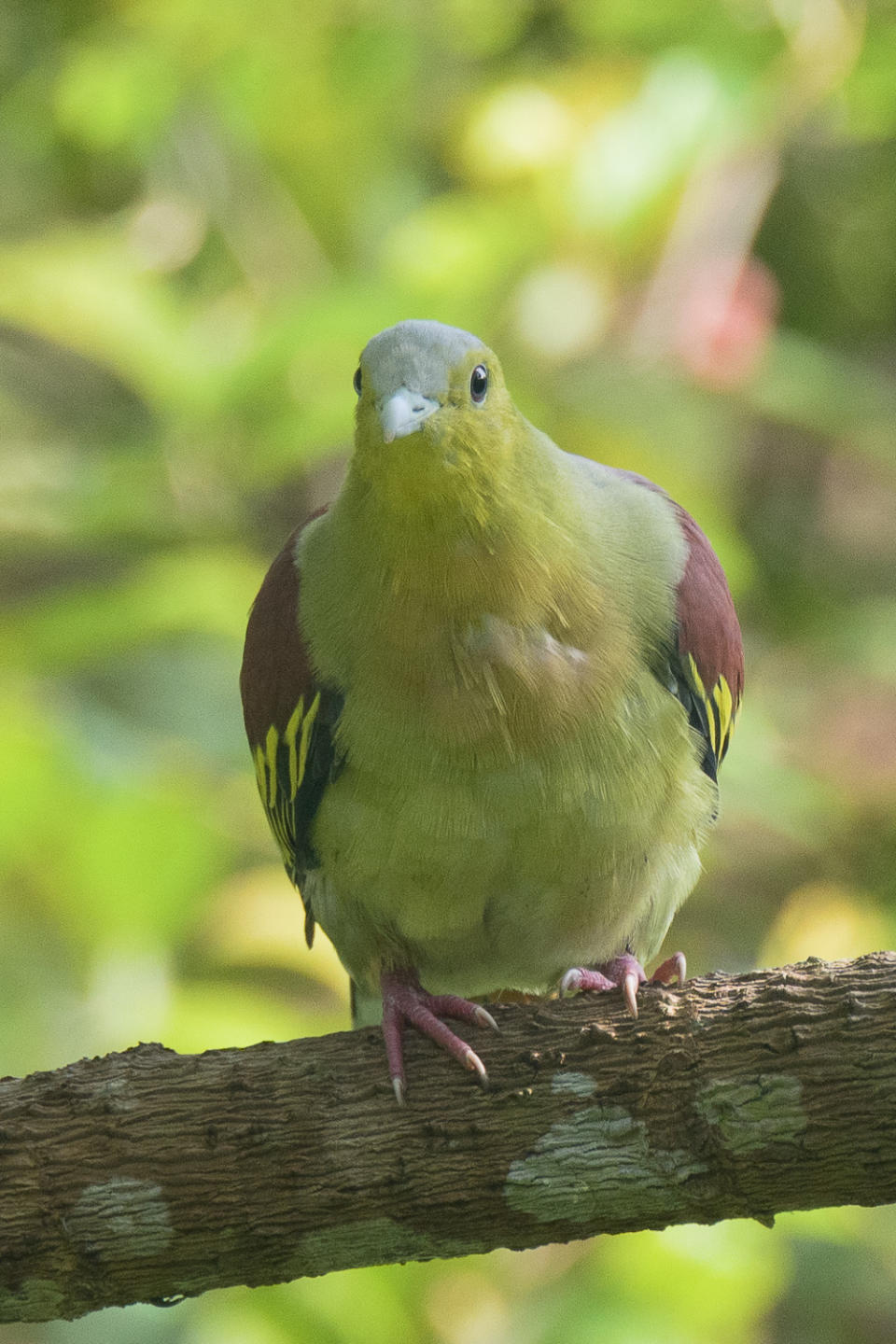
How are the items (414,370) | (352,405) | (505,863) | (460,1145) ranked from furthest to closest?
1. (352,405)
2. (505,863)
3. (414,370)
4. (460,1145)

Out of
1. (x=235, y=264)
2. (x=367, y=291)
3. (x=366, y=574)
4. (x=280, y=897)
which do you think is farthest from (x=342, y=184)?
(x=366, y=574)

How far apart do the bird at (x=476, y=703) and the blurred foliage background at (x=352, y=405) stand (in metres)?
1.29

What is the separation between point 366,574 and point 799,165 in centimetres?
561

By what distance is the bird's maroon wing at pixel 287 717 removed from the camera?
3430 mm

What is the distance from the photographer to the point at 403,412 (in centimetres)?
296

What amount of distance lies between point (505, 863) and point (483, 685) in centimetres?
39

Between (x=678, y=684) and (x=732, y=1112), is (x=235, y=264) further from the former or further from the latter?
(x=732, y=1112)

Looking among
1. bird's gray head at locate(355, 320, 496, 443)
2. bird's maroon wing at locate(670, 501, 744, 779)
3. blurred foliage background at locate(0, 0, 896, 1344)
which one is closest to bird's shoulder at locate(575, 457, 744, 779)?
bird's maroon wing at locate(670, 501, 744, 779)

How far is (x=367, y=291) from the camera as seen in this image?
5453 millimetres

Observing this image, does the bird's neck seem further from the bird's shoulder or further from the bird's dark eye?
the bird's shoulder

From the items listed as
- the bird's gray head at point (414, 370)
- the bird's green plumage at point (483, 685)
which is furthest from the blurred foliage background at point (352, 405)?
the bird's gray head at point (414, 370)

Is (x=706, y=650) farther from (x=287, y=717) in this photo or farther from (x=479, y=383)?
(x=287, y=717)

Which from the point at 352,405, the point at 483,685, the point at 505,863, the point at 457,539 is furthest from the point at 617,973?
the point at 352,405

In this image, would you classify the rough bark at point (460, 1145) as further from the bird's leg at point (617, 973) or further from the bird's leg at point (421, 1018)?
the bird's leg at point (617, 973)
